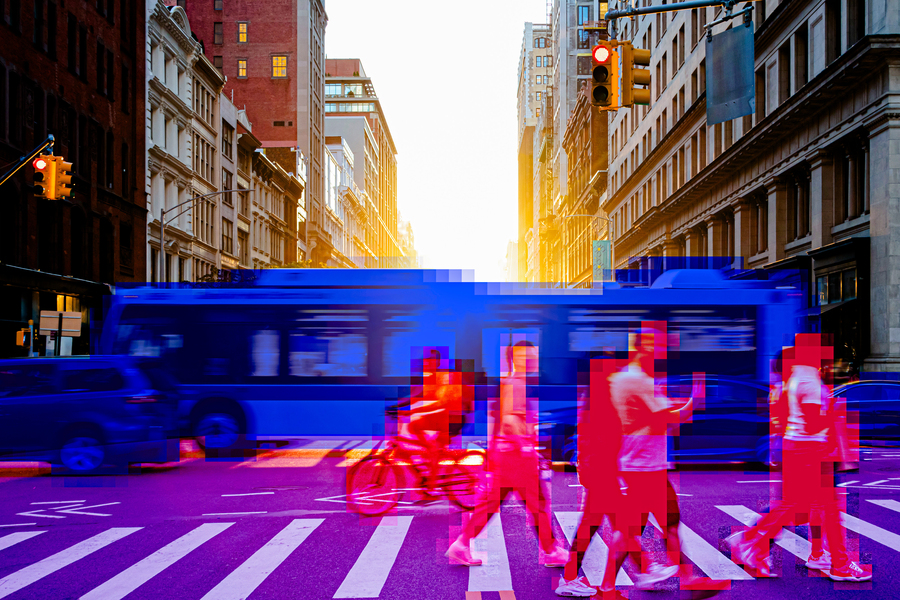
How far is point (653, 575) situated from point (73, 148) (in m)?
35.0

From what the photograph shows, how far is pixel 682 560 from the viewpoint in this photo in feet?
19.7

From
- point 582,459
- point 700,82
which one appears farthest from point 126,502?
point 700,82

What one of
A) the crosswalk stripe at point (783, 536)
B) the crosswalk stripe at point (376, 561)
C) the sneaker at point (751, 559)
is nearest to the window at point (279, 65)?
the crosswalk stripe at point (376, 561)

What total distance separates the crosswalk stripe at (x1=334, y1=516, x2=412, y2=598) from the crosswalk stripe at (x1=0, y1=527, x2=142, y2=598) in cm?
265

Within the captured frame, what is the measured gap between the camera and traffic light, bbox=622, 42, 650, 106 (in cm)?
1172

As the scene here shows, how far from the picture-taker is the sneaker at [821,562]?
6508mm

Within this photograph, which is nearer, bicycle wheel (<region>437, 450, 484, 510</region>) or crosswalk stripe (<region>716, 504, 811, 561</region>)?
crosswalk stripe (<region>716, 504, 811, 561</region>)

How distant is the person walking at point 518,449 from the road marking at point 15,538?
4.88m

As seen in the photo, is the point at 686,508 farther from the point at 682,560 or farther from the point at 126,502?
the point at 126,502

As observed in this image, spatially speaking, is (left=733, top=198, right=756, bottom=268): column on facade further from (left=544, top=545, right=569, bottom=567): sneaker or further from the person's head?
the person's head

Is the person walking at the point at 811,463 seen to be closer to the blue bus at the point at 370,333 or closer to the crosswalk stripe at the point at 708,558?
the crosswalk stripe at the point at 708,558

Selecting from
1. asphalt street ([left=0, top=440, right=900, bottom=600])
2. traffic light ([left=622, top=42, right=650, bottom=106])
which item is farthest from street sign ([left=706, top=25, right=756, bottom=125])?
asphalt street ([left=0, top=440, right=900, bottom=600])

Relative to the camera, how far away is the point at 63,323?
29.9m

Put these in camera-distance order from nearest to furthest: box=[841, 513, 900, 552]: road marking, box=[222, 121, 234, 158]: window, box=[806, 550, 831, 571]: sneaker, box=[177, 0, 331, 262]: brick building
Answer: box=[806, 550, 831, 571]: sneaker < box=[841, 513, 900, 552]: road marking < box=[222, 121, 234, 158]: window < box=[177, 0, 331, 262]: brick building
